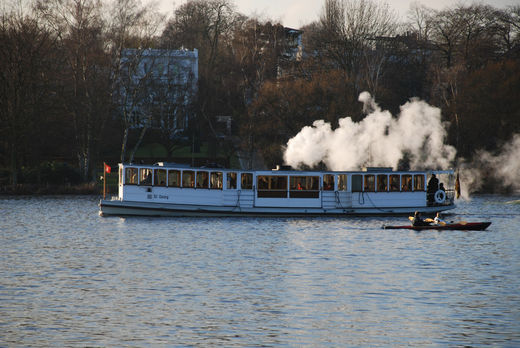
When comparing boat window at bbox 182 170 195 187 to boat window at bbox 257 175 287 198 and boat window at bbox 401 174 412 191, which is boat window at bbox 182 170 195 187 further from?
boat window at bbox 401 174 412 191

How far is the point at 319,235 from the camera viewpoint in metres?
49.0

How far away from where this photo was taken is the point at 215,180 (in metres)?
57.0

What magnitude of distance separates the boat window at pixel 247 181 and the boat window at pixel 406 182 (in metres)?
10.9

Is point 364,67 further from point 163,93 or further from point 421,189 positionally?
point 421,189

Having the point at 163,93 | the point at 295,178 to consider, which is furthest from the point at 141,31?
the point at 295,178

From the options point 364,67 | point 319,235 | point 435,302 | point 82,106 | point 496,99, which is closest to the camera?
point 435,302

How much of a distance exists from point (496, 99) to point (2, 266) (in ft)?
226

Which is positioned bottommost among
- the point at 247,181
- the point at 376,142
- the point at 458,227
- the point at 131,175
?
the point at 458,227

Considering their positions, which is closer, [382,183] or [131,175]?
[131,175]

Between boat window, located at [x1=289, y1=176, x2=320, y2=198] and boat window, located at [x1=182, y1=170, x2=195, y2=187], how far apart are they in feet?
22.5

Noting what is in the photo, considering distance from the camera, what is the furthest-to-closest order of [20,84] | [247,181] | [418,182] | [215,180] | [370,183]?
[20,84], [418,182], [370,183], [247,181], [215,180]

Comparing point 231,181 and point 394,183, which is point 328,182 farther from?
point 231,181

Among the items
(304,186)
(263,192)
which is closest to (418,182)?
(304,186)

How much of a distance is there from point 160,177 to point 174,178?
96 cm
